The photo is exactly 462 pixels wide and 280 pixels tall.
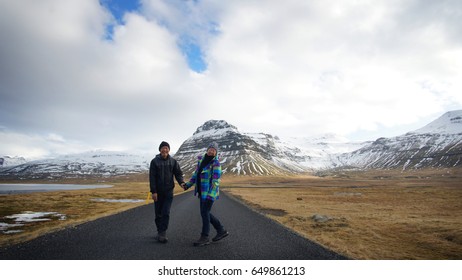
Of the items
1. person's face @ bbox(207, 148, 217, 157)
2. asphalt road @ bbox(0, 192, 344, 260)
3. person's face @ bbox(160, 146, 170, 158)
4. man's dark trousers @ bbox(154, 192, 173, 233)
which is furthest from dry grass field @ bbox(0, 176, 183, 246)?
person's face @ bbox(207, 148, 217, 157)

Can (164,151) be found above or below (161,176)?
above

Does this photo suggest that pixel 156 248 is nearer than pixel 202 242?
Yes

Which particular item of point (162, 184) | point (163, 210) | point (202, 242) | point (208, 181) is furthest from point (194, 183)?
point (202, 242)

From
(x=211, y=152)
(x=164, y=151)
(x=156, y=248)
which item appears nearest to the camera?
(x=156, y=248)

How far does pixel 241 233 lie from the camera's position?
11227mm

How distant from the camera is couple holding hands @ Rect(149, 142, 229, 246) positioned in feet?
28.5

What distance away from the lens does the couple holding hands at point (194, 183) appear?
8.69 meters

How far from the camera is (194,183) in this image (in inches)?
356

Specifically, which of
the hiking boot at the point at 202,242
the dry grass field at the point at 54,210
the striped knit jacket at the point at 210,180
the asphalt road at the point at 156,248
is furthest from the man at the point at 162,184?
the dry grass field at the point at 54,210

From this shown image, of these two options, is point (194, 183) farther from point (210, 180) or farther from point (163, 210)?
point (163, 210)

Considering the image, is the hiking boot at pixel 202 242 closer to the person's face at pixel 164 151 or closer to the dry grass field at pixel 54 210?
the person's face at pixel 164 151

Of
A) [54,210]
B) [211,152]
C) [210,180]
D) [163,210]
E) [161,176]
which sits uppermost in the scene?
[211,152]

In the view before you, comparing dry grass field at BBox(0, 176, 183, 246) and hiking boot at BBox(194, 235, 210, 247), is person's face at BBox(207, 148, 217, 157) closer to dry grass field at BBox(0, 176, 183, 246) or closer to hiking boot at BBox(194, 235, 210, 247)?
hiking boot at BBox(194, 235, 210, 247)
